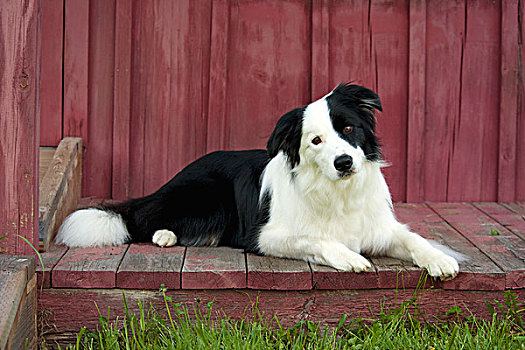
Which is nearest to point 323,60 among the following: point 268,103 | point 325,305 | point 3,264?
point 268,103

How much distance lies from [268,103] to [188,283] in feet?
6.38

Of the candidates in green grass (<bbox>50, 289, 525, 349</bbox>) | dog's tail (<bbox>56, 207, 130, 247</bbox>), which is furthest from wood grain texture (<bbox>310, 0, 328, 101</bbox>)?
green grass (<bbox>50, 289, 525, 349</bbox>)

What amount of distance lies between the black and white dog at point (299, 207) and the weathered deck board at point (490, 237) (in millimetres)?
277

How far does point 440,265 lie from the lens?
2.98 metres

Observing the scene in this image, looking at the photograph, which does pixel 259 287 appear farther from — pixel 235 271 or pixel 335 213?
pixel 335 213

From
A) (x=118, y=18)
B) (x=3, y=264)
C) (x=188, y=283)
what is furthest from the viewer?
(x=118, y=18)

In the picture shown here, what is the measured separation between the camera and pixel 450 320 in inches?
119

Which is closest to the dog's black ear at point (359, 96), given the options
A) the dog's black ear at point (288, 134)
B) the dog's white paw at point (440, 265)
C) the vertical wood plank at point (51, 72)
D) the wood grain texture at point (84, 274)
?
the dog's black ear at point (288, 134)

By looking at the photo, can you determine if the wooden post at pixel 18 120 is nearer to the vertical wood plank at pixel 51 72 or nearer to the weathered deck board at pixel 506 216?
the vertical wood plank at pixel 51 72

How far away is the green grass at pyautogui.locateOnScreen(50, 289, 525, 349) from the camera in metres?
2.71

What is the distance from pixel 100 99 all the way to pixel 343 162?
7.17 ft

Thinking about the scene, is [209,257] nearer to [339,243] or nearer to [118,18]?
[339,243]

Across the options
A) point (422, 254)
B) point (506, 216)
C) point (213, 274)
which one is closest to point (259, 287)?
point (213, 274)

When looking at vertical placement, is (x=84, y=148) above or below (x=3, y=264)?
above
